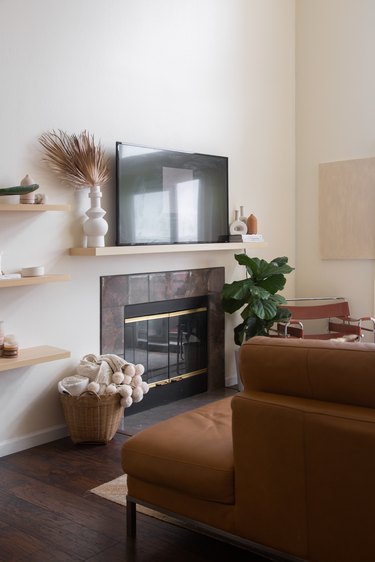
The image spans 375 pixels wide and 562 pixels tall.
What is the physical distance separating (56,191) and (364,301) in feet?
10.1

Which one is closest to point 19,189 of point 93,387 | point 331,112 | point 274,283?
point 93,387

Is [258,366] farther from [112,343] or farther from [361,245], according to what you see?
[361,245]

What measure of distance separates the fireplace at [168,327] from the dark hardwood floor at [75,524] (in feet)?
3.17

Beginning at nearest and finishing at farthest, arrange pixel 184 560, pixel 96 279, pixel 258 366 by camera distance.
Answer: pixel 258 366
pixel 184 560
pixel 96 279

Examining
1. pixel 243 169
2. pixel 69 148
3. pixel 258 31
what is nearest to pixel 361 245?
pixel 243 169

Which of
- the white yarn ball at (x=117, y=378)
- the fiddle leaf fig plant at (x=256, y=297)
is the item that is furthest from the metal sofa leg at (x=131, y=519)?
the fiddle leaf fig plant at (x=256, y=297)

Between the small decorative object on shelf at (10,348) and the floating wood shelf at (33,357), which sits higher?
A: the small decorative object on shelf at (10,348)

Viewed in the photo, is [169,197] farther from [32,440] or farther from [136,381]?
[32,440]

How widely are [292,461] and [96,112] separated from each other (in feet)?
8.97

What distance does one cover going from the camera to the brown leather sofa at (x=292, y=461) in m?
1.92

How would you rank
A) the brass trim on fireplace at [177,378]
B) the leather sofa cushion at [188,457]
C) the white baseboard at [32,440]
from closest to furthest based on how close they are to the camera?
1. the leather sofa cushion at [188,457]
2. the white baseboard at [32,440]
3. the brass trim on fireplace at [177,378]

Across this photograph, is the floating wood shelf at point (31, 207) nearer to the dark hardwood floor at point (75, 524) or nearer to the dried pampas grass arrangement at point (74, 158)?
the dried pampas grass arrangement at point (74, 158)

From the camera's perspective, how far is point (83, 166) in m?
3.74

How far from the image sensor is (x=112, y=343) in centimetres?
412
